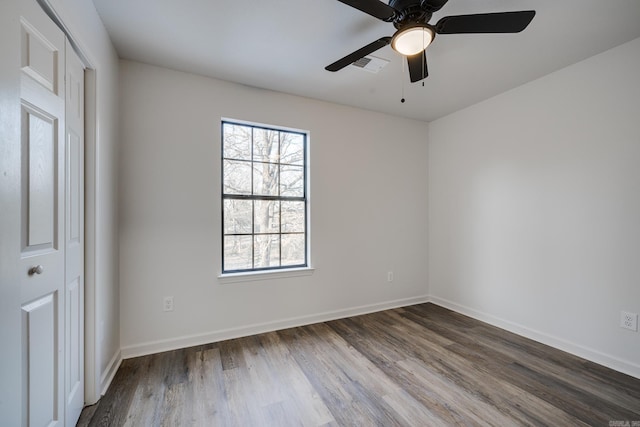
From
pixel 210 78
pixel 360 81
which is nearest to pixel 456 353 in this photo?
pixel 360 81

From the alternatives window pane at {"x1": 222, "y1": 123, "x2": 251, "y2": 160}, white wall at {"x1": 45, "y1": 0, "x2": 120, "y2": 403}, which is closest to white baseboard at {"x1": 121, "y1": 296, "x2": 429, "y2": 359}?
white wall at {"x1": 45, "y1": 0, "x2": 120, "y2": 403}

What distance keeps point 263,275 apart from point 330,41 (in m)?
2.17

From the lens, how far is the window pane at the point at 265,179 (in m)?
2.84

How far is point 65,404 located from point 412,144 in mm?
3958

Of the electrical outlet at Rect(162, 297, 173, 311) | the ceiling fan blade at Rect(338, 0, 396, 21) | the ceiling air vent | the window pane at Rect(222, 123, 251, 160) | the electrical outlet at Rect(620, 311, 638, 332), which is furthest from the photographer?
the window pane at Rect(222, 123, 251, 160)

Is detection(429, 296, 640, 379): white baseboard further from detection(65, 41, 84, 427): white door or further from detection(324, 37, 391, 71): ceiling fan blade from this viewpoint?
detection(65, 41, 84, 427): white door

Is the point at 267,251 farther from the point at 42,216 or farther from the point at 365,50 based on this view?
the point at 365,50

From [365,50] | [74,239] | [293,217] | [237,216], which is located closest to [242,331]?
[237,216]

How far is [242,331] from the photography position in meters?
2.67

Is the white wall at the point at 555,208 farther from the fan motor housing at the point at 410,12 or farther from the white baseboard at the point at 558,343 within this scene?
the fan motor housing at the point at 410,12

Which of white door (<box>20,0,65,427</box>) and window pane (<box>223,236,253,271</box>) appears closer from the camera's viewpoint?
white door (<box>20,0,65,427</box>)

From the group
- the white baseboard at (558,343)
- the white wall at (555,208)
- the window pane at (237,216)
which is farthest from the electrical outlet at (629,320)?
the window pane at (237,216)

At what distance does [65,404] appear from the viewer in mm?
1378

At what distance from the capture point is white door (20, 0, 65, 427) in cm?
109
